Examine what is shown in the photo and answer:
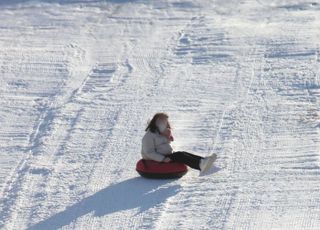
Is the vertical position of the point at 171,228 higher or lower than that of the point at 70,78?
higher

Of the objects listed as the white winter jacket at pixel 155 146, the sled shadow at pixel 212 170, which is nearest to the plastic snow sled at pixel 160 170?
the white winter jacket at pixel 155 146

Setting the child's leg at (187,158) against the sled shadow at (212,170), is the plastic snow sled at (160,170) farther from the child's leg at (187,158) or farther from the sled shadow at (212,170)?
the sled shadow at (212,170)

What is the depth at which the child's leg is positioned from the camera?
37.4 ft

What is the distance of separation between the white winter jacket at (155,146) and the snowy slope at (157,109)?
0.27m

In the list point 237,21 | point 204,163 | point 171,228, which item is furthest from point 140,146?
point 237,21

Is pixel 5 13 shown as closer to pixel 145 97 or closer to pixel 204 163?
pixel 145 97

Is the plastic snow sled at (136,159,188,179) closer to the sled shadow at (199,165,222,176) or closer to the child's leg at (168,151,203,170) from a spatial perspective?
the child's leg at (168,151,203,170)

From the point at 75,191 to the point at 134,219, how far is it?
0.95 metres

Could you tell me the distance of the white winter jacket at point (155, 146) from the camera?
11.4 m

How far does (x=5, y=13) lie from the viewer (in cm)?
1753

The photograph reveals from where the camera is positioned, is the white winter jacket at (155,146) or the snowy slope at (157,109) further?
the white winter jacket at (155,146)

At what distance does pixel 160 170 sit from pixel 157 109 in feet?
7.06

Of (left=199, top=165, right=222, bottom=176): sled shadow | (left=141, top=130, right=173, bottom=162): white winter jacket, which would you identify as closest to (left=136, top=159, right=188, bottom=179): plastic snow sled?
(left=141, top=130, right=173, bottom=162): white winter jacket

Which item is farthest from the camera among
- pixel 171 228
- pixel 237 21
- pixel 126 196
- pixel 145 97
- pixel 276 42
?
pixel 237 21
